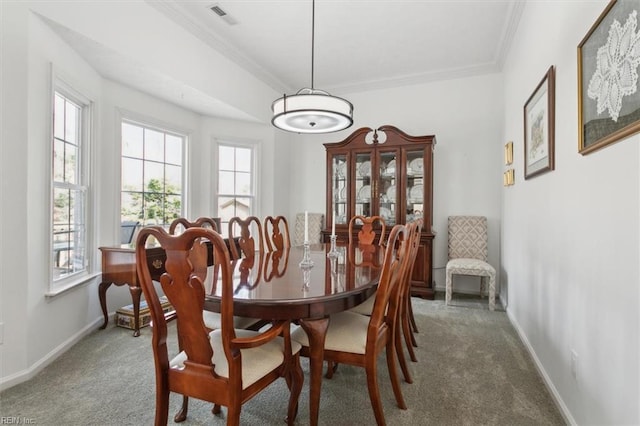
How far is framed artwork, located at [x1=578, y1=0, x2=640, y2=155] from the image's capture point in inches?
46.3

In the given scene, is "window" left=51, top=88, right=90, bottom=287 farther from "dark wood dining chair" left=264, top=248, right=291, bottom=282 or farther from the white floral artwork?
the white floral artwork

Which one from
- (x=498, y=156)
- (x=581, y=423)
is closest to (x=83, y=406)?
(x=581, y=423)

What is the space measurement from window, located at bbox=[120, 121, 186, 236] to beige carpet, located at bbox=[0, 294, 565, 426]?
1.40m

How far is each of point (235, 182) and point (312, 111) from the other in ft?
8.70

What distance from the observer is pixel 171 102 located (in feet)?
12.4

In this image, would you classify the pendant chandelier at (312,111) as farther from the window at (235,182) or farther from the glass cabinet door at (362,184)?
the window at (235,182)

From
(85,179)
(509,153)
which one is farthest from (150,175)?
(509,153)

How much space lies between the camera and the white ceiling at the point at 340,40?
2.88 metres

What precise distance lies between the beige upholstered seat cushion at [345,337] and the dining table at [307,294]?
0.13 metres

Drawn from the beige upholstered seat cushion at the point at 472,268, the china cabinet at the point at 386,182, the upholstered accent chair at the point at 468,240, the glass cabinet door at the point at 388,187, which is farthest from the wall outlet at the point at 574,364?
the glass cabinet door at the point at 388,187

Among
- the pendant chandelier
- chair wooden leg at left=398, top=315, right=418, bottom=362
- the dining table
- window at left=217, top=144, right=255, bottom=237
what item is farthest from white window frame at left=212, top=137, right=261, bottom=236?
chair wooden leg at left=398, top=315, right=418, bottom=362

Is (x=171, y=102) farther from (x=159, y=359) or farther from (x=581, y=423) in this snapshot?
(x=581, y=423)

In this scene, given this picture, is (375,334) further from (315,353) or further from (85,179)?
(85,179)

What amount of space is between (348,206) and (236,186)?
163cm
